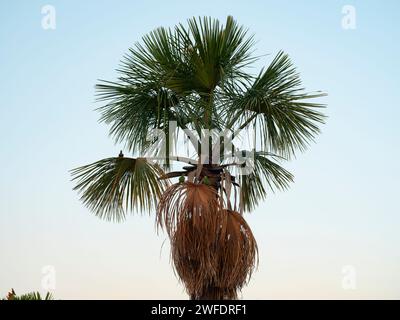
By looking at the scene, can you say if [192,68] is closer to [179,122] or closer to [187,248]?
[179,122]

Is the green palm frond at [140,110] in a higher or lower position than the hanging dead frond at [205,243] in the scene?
higher

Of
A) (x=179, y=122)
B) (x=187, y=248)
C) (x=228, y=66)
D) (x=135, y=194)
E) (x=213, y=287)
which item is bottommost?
(x=213, y=287)

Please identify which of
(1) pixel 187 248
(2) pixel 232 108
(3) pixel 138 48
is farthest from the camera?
(3) pixel 138 48

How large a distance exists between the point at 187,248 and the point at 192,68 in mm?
2690

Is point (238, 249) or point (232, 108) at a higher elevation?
point (232, 108)

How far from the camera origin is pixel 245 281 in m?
8.72

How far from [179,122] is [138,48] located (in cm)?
133

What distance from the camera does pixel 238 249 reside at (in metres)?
8.55

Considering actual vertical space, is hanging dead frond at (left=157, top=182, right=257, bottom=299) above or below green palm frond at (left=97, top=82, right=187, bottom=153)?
below

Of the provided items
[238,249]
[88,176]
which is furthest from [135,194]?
[238,249]
